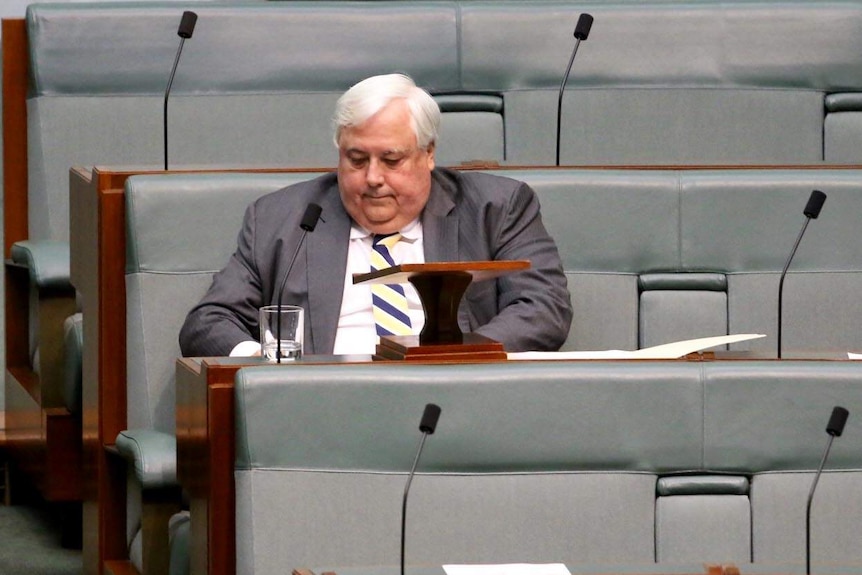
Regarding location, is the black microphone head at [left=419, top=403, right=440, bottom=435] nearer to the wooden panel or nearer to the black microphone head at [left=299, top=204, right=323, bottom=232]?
the black microphone head at [left=299, top=204, right=323, bottom=232]

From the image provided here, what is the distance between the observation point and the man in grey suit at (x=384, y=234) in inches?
87.7

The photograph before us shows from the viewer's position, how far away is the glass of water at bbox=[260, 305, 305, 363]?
5.93 feet

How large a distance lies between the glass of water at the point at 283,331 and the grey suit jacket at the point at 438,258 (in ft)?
1.08

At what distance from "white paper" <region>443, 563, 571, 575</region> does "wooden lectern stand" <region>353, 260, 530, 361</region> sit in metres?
0.40

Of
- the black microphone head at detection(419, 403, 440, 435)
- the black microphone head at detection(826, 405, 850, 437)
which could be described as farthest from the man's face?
the black microphone head at detection(826, 405, 850, 437)

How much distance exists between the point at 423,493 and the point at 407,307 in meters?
0.62

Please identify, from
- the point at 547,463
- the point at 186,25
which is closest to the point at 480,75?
the point at 186,25

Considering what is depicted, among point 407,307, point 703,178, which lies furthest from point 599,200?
point 407,307

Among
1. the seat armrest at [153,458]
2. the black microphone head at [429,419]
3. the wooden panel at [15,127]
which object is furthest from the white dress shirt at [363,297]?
the wooden panel at [15,127]

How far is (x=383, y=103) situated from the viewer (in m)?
2.25

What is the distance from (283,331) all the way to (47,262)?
89 centimetres

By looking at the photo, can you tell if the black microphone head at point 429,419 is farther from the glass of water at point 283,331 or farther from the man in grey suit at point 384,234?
the man in grey suit at point 384,234

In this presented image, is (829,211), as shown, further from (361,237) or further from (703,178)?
(361,237)

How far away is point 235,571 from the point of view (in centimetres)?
168
